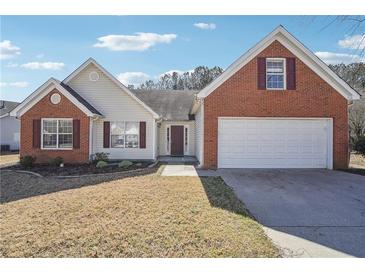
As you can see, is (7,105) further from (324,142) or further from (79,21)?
(324,142)

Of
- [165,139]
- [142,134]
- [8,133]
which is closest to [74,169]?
[142,134]

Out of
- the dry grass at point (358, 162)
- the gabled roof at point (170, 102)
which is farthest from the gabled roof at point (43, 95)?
the dry grass at point (358, 162)

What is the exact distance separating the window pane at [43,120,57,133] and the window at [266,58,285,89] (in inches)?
442

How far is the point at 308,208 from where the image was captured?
747cm

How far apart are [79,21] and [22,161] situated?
350 inches

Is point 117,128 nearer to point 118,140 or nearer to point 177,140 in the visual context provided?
point 118,140

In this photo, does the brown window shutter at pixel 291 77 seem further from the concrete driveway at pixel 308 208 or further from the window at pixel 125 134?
the window at pixel 125 134

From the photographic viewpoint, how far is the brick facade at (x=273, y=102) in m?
14.4

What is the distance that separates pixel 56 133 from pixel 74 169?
3.09 meters

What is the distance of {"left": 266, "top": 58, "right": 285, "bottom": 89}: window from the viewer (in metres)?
14.6

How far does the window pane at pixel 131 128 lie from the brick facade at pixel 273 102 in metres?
5.13

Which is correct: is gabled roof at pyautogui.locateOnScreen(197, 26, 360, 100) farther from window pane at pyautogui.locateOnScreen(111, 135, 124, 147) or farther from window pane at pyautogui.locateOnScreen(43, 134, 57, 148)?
window pane at pyautogui.locateOnScreen(43, 134, 57, 148)

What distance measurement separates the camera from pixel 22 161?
1539 centimetres

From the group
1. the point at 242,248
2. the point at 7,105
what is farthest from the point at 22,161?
the point at 7,105
